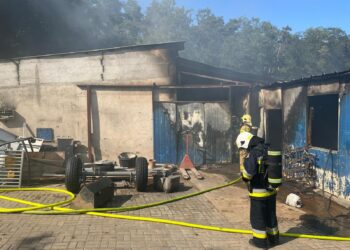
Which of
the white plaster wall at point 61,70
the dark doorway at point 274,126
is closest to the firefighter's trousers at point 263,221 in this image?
the dark doorway at point 274,126

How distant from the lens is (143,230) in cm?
599

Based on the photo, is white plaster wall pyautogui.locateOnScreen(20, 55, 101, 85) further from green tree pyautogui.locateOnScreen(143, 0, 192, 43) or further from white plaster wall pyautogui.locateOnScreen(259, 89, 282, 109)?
green tree pyautogui.locateOnScreen(143, 0, 192, 43)

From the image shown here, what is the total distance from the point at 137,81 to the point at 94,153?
2947 mm

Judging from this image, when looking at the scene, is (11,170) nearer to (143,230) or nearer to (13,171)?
(13,171)

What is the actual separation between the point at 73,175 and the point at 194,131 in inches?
219

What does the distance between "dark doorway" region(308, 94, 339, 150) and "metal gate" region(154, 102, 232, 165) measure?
326 cm

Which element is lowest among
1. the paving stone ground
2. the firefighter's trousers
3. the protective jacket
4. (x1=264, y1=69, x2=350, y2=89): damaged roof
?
the paving stone ground

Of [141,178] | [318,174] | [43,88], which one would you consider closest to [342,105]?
[318,174]

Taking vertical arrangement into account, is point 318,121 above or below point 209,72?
below

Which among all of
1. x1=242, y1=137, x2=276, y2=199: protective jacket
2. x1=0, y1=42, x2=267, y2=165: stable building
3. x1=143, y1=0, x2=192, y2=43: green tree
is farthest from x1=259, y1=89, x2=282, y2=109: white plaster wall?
x1=143, y1=0, x2=192, y2=43: green tree

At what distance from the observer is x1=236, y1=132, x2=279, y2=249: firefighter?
207 inches

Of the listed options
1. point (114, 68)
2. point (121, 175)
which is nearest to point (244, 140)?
point (121, 175)

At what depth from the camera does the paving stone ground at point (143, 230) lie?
5332 millimetres

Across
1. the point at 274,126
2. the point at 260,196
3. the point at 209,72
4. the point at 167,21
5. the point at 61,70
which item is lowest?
the point at 260,196
